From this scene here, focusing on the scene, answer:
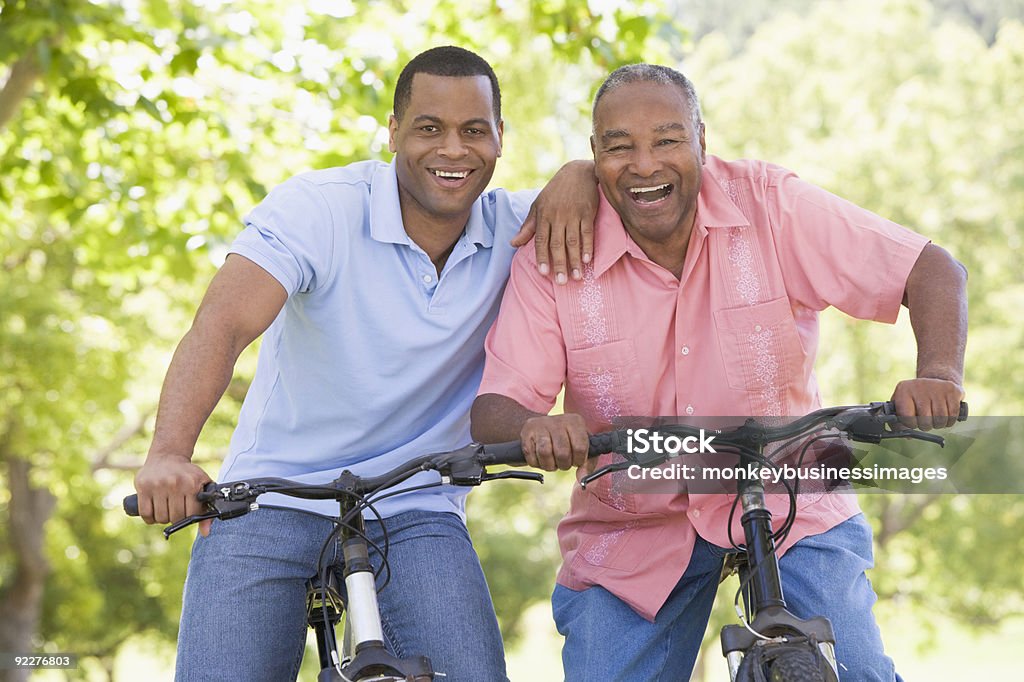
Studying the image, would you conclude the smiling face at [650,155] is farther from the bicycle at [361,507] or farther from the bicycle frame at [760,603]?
the bicycle at [361,507]

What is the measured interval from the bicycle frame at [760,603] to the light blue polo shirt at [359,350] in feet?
3.03

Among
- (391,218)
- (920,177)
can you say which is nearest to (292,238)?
(391,218)

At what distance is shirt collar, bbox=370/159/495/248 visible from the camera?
3.46m

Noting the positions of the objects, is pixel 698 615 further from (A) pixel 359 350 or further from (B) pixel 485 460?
(A) pixel 359 350

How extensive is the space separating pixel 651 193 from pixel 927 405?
96 centimetres

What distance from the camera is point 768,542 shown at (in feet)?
8.92

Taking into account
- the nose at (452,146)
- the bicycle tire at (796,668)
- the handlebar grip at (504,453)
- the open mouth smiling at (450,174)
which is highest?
the nose at (452,146)

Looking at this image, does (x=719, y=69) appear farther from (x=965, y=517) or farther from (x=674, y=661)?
(x=674, y=661)

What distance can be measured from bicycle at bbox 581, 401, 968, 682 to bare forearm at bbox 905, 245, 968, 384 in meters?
0.25

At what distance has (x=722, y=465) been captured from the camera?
9.86ft

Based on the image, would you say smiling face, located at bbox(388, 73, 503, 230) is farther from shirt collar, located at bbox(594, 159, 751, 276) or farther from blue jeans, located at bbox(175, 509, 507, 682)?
blue jeans, located at bbox(175, 509, 507, 682)

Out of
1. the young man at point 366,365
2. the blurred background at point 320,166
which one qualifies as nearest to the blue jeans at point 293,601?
the young man at point 366,365

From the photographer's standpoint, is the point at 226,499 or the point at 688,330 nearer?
the point at 226,499

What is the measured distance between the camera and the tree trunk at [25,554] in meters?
15.9
